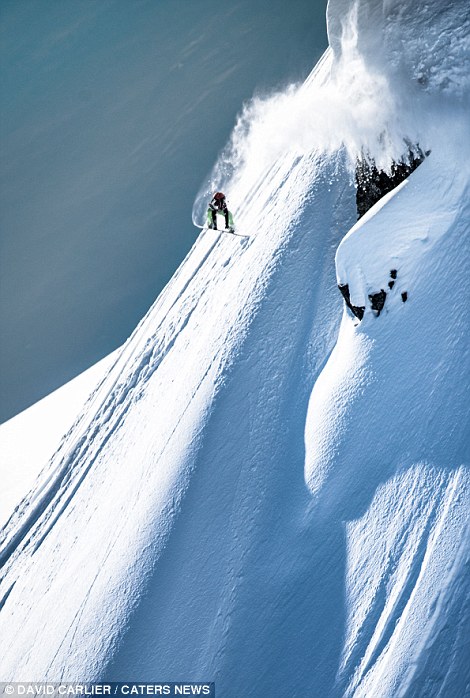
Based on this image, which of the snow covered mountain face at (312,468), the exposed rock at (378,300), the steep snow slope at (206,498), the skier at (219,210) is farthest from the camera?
the skier at (219,210)

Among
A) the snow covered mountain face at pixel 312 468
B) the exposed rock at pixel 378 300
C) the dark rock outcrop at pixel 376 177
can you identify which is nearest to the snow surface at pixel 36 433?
the snow covered mountain face at pixel 312 468

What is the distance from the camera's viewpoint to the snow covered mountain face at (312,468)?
26.0 feet

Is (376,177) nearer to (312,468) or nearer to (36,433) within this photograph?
(312,468)

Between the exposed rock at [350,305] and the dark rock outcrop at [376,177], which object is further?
the dark rock outcrop at [376,177]

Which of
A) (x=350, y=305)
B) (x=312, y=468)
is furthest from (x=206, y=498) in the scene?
(x=350, y=305)

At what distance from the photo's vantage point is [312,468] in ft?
30.0

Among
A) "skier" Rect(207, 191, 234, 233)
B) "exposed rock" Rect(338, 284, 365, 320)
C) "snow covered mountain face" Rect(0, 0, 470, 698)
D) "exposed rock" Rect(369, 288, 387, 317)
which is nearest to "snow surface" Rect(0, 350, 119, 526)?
"snow covered mountain face" Rect(0, 0, 470, 698)

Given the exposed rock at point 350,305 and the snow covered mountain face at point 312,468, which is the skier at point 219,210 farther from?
the exposed rock at point 350,305

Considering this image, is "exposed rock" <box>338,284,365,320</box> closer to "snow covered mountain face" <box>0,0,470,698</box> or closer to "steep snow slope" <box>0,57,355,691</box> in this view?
"snow covered mountain face" <box>0,0,470,698</box>

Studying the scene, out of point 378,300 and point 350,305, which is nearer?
point 378,300

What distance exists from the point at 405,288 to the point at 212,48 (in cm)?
1764

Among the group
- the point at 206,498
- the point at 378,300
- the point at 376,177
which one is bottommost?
the point at 206,498

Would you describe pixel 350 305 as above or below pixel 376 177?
below

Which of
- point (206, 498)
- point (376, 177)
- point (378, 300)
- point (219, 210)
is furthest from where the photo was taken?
point (219, 210)
